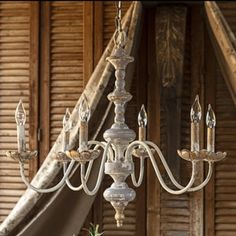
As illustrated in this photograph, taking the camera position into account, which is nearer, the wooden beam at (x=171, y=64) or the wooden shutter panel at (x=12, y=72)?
the wooden beam at (x=171, y=64)

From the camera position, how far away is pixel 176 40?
7.95ft

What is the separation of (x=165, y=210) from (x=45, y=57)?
3.03ft

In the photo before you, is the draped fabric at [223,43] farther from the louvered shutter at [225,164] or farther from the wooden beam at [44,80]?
the wooden beam at [44,80]

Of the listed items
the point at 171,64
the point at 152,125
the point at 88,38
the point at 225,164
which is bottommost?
the point at 225,164

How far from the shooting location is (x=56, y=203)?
2.26 metres

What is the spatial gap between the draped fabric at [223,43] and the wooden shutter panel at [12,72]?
2.97 ft

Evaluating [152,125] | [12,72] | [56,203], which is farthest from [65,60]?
[56,203]

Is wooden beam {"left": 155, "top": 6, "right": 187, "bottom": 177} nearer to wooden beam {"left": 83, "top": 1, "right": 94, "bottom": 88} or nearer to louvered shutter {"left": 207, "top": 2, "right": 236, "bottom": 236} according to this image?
louvered shutter {"left": 207, "top": 2, "right": 236, "bottom": 236}

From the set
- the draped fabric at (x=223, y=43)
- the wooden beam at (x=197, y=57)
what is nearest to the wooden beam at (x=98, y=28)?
the wooden beam at (x=197, y=57)

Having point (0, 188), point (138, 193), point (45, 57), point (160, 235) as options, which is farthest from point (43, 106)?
point (160, 235)

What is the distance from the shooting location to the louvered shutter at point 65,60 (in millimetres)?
2734

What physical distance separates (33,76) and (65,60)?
0.17 meters

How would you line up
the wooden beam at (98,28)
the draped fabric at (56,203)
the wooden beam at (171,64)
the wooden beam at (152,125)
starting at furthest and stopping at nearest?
the wooden beam at (98,28) < the wooden beam at (152,125) < the wooden beam at (171,64) < the draped fabric at (56,203)

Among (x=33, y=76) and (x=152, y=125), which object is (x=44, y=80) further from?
(x=152, y=125)
